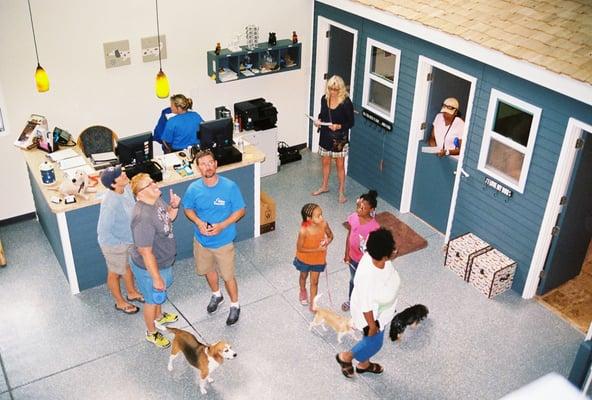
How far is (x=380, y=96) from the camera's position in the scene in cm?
852

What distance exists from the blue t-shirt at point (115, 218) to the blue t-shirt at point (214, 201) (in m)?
0.52

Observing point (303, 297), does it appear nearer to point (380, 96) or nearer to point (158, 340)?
point (158, 340)

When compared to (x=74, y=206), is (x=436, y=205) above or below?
below

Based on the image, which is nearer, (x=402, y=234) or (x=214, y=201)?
(x=214, y=201)

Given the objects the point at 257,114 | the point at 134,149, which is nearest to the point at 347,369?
the point at 134,149

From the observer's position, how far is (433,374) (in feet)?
19.1

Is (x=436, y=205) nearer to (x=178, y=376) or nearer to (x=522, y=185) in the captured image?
(x=522, y=185)

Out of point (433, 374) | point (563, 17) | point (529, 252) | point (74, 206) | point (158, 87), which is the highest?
point (563, 17)

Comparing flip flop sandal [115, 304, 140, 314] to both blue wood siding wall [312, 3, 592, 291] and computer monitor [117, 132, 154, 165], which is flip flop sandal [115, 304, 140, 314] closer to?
computer monitor [117, 132, 154, 165]

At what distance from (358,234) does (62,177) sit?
3.20 meters

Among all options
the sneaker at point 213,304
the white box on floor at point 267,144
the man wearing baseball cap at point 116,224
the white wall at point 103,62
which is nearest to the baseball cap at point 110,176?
the man wearing baseball cap at point 116,224

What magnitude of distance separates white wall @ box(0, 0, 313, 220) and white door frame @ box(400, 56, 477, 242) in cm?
228

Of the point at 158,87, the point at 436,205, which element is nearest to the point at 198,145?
the point at 158,87

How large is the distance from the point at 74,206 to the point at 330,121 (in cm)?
337
